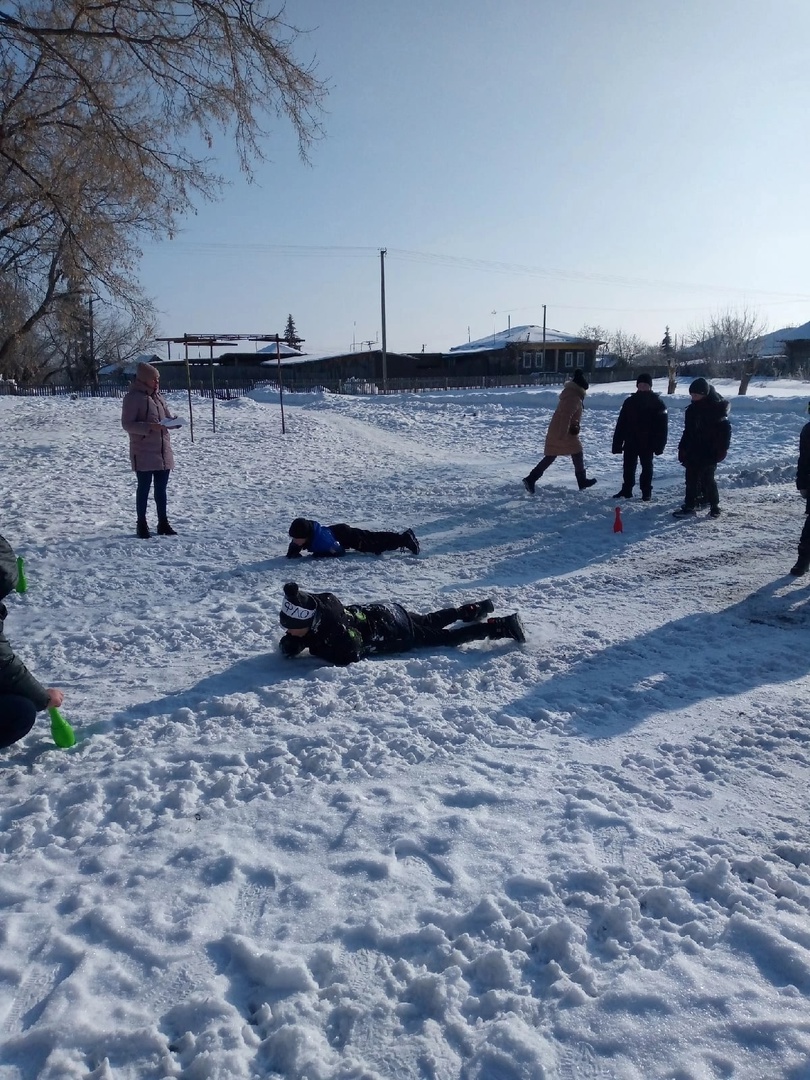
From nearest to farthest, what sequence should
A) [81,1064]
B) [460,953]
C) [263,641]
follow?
1. [81,1064]
2. [460,953]
3. [263,641]

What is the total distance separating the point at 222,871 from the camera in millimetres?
3150

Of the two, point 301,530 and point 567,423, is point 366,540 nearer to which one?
point 301,530

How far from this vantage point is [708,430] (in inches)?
378

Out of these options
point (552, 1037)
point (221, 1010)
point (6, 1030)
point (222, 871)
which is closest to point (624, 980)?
point (552, 1037)

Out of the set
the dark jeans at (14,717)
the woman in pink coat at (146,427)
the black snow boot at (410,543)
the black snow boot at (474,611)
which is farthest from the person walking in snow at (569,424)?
the dark jeans at (14,717)

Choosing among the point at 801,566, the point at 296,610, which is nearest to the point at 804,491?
the point at 801,566

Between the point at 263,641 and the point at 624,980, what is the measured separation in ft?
12.4

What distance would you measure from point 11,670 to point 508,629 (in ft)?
10.6

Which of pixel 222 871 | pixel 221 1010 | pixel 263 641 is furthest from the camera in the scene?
pixel 263 641

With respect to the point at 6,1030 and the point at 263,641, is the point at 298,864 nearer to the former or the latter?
the point at 6,1030

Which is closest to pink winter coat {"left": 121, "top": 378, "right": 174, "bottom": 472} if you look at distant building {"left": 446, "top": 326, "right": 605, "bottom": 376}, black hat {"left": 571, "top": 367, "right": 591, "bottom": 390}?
black hat {"left": 571, "top": 367, "right": 591, "bottom": 390}

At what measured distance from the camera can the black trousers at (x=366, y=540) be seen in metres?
8.43

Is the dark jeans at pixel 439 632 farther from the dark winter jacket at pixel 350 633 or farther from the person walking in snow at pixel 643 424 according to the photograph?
the person walking in snow at pixel 643 424

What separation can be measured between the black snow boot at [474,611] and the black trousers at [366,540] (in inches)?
104
